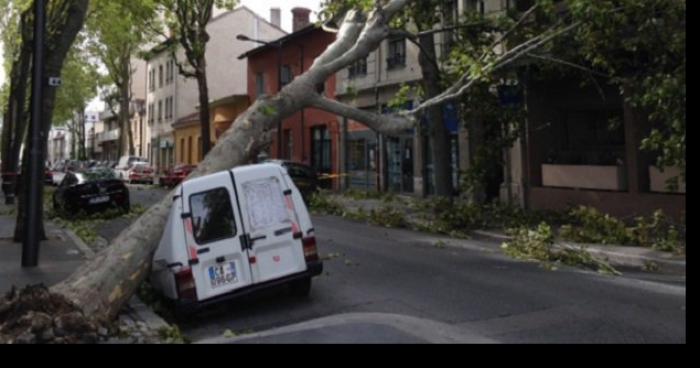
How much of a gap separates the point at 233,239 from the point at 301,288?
4.37 feet

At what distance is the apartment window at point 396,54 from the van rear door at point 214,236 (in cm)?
1765

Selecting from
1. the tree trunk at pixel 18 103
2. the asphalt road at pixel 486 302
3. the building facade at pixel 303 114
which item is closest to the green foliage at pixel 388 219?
the asphalt road at pixel 486 302

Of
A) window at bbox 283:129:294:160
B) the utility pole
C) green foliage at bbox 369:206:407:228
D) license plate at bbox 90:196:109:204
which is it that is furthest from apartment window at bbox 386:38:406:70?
the utility pole

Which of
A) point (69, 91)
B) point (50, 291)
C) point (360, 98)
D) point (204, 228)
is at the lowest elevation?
point (50, 291)

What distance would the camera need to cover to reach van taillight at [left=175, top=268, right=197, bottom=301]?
21.6 feet

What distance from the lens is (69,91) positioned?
54.9 metres

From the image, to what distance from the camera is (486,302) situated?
7180 mm

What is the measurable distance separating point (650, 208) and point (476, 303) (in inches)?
330

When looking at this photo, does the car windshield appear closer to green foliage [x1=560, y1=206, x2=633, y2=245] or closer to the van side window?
the van side window

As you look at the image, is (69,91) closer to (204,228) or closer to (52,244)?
(52,244)

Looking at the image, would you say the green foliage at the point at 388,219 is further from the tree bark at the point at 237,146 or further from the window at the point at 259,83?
the window at the point at 259,83

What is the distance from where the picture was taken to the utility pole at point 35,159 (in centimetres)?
951
